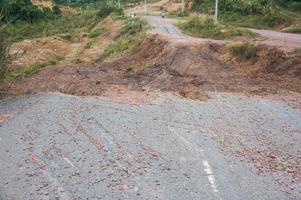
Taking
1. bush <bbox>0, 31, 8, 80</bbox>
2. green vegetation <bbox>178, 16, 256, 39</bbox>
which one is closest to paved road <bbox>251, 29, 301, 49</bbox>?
green vegetation <bbox>178, 16, 256, 39</bbox>

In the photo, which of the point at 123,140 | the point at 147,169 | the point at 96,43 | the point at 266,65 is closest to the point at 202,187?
the point at 147,169

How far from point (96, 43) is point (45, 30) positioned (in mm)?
15640

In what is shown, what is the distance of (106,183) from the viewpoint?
884cm

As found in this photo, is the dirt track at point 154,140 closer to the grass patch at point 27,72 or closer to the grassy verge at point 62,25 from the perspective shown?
the grass patch at point 27,72

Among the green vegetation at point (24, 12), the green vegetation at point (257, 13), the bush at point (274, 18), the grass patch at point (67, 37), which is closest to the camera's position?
the bush at point (274, 18)

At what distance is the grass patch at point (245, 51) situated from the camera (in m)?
19.8

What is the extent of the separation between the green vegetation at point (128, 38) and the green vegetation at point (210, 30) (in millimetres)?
3116

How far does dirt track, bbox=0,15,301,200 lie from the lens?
344 inches

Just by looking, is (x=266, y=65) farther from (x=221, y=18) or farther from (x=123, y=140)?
(x=221, y=18)

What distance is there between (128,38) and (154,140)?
781 inches

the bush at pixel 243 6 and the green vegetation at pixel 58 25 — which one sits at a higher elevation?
the bush at pixel 243 6

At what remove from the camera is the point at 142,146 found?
10703 mm

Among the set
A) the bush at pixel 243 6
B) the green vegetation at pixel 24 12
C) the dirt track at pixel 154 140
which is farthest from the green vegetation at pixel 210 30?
the green vegetation at pixel 24 12

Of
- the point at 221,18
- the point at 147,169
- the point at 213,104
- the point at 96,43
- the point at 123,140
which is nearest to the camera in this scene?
the point at 147,169
